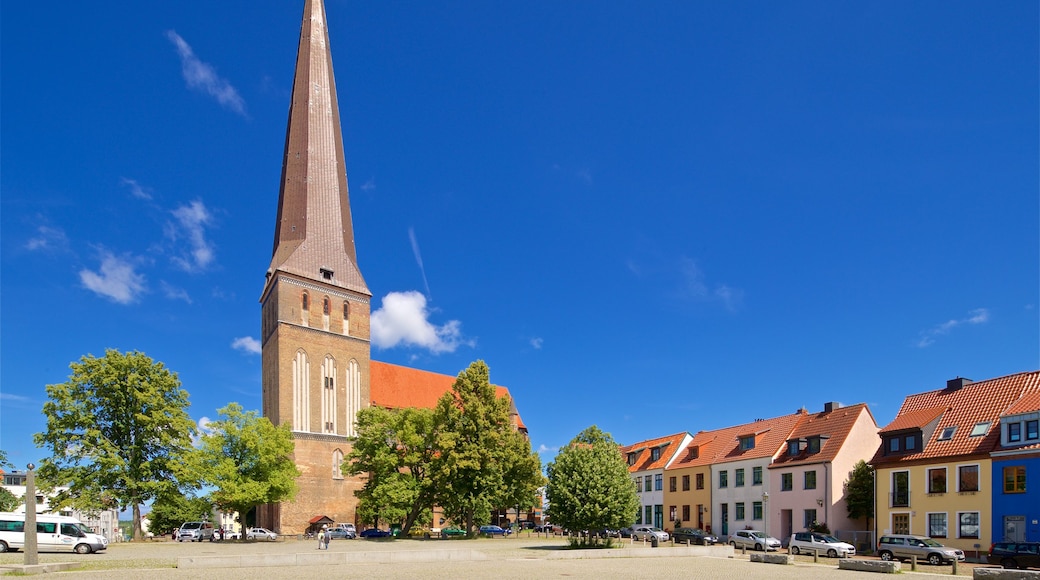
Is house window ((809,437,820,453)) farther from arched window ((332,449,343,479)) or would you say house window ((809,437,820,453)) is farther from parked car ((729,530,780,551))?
arched window ((332,449,343,479))

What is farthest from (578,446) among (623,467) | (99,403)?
(99,403)

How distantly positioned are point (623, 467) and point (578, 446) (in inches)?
98.1

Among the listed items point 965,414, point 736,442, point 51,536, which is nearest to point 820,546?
point 965,414

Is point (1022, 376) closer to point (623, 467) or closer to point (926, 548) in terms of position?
point (926, 548)

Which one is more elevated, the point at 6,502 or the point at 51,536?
the point at 51,536

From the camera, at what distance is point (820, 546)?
113ft

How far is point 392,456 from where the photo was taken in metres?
51.5

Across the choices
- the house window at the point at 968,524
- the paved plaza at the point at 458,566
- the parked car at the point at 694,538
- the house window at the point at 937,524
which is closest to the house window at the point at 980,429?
the house window at the point at 968,524

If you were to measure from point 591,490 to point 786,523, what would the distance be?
639 inches

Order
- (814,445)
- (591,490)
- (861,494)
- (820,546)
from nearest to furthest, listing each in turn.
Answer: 1. (820,546)
2. (591,490)
3. (861,494)
4. (814,445)

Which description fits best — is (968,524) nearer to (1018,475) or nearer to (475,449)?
(1018,475)

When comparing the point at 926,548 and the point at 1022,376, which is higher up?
the point at 1022,376

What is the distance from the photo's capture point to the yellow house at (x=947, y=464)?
33.1 meters

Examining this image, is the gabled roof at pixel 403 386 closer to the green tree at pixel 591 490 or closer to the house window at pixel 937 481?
the green tree at pixel 591 490
